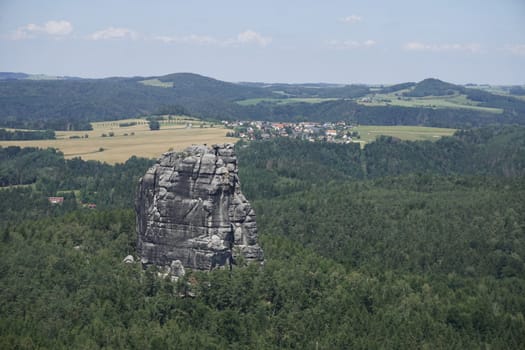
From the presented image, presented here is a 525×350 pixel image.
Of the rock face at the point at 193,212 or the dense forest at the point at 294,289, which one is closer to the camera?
the dense forest at the point at 294,289

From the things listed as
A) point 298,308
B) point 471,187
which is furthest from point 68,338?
point 471,187

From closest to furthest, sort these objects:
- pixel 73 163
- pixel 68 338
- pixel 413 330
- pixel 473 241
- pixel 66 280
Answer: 1. pixel 68 338
2. pixel 413 330
3. pixel 66 280
4. pixel 473 241
5. pixel 73 163

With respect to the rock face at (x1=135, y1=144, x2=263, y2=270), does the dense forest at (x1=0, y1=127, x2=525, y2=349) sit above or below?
below

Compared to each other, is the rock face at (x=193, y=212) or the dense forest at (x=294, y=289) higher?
the rock face at (x=193, y=212)

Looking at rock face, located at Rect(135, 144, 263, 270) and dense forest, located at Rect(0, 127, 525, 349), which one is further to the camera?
rock face, located at Rect(135, 144, 263, 270)

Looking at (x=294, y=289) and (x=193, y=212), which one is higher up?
(x=193, y=212)

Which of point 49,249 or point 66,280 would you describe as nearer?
point 66,280

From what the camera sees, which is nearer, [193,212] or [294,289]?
[193,212]

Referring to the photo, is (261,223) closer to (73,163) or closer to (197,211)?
(197,211)
